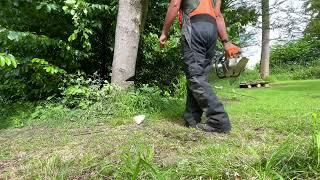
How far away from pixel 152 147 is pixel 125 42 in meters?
2.77

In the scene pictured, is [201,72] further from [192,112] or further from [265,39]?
[265,39]

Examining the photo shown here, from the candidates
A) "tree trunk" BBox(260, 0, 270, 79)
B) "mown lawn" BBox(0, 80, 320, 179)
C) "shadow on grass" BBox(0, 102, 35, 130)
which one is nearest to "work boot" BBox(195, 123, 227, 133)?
"mown lawn" BBox(0, 80, 320, 179)

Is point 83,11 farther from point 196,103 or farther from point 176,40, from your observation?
point 196,103

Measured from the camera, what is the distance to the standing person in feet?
12.7

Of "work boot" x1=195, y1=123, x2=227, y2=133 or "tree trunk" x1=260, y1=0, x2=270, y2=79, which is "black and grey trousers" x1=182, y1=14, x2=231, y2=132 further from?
"tree trunk" x1=260, y1=0, x2=270, y2=79

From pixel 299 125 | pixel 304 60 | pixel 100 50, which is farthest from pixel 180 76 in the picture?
pixel 304 60

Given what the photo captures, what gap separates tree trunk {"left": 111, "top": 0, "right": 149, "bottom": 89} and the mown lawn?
71 cm

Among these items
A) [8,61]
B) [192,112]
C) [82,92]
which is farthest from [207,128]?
[82,92]

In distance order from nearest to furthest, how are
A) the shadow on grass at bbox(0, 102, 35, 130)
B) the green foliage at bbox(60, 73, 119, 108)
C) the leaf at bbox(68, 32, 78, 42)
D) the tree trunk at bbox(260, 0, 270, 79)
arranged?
the shadow on grass at bbox(0, 102, 35, 130), the green foliage at bbox(60, 73, 119, 108), the leaf at bbox(68, 32, 78, 42), the tree trunk at bbox(260, 0, 270, 79)

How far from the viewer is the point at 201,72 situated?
13.1 ft

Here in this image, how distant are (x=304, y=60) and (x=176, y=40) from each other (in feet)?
81.6

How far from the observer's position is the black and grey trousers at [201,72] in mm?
3861

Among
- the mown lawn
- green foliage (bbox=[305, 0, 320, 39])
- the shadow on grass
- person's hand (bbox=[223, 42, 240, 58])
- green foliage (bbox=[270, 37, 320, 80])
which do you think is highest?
green foliage (bbox=[305, 0, 320, 39])

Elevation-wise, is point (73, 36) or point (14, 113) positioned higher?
point (73, 36)
